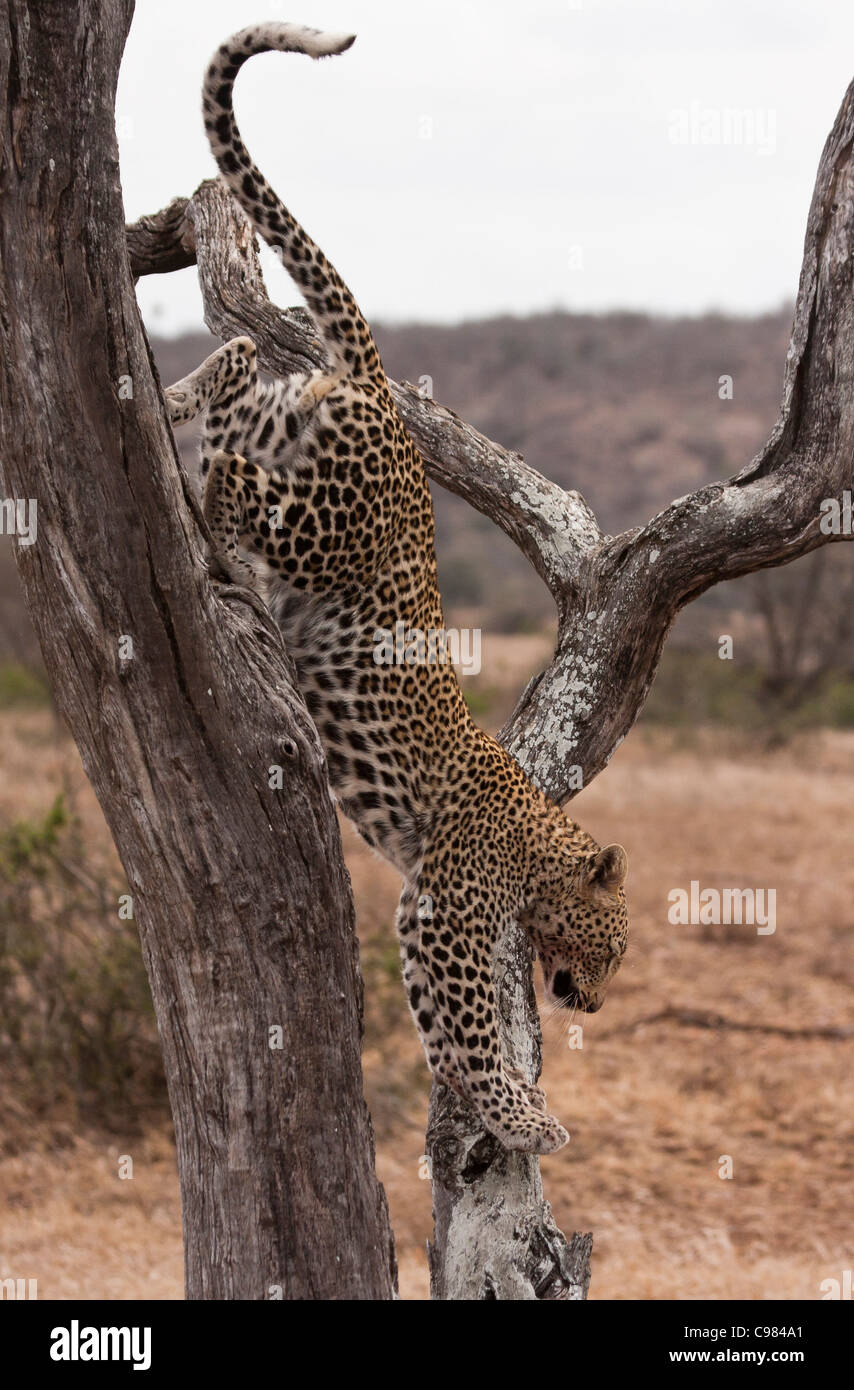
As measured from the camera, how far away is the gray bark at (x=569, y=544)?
178 inches

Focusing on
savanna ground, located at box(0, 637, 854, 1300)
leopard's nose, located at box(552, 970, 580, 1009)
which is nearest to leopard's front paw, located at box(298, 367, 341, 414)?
leopard's nose, located at box(552, 970, 580, 1009)

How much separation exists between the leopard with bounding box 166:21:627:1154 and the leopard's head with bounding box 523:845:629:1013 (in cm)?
22

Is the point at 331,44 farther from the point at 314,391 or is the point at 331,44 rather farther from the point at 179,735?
the point at 179,735

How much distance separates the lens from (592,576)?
5.16 m

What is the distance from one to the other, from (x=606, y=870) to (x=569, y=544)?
1.28 meters

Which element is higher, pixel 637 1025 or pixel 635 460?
pixel 635 460

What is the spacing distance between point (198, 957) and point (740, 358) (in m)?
65.3

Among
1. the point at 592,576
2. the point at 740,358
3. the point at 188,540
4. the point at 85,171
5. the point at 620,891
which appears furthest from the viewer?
the point at 740,358

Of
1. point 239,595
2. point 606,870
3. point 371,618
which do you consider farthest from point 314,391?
point 606,870

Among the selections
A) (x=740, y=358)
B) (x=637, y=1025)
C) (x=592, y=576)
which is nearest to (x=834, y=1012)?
(x=637, y=1025)

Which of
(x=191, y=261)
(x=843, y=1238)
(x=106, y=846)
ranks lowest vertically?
(x=843, y=1238)

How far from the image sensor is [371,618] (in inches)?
188
